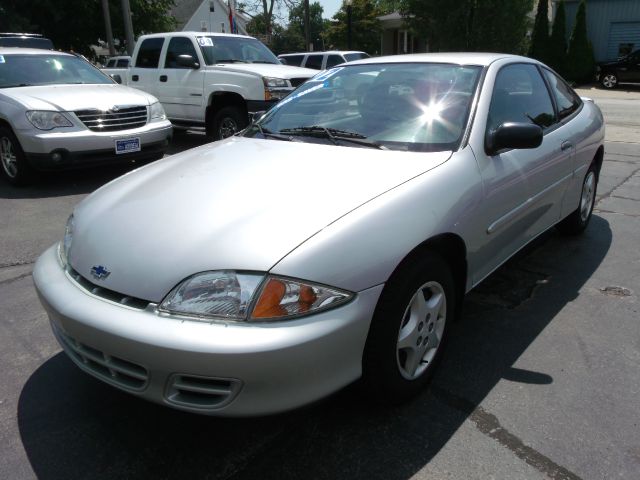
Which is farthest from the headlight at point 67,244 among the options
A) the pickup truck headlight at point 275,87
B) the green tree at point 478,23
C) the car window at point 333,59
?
the green tree at point 478,23

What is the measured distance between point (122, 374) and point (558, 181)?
3.03 m

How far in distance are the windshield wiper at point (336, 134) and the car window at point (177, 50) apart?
6.26 metres

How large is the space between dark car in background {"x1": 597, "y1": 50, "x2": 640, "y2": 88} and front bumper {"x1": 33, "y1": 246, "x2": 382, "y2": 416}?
24.0 m

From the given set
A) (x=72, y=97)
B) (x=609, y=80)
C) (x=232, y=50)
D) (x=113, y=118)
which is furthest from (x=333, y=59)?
(x=609, y=80)

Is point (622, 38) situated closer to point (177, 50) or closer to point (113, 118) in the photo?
point (177, 50)

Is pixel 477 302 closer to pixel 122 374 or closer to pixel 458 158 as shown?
pixel 458 158

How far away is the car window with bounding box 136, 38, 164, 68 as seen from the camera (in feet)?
31.2

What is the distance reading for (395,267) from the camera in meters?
2.16

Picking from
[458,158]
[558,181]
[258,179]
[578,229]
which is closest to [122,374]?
[258,179]

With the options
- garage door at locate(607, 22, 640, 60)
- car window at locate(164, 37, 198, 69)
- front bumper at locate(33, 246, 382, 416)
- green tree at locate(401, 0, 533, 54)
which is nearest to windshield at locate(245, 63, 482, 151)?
front bumper at locate(33, 246, 382, 416)

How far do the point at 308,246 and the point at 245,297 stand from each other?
293 millimetres

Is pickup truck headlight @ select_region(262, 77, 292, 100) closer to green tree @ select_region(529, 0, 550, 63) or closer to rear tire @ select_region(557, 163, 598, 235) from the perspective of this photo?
rear tire @ select_region(557, 163, 598, 235)

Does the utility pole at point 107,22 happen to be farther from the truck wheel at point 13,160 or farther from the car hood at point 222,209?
the car hood at point 222,209

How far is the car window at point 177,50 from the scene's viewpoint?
8859 mm
